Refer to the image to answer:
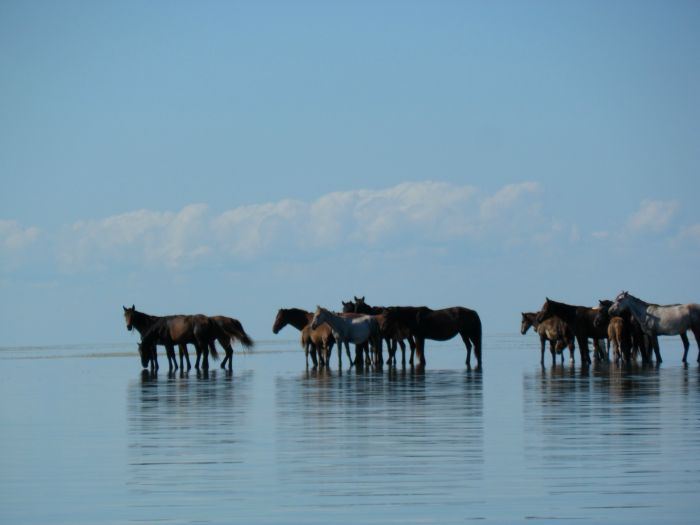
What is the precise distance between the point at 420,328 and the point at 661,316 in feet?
22.7

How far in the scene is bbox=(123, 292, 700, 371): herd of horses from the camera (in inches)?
1513

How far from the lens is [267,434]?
17.1 meters

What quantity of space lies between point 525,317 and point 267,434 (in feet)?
85.4

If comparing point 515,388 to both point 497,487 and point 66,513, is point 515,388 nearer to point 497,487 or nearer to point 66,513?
point 497,487

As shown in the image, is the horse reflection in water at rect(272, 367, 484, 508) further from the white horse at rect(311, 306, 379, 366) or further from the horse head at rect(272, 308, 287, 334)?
the horse head at rect(272, 308, 287, 334)

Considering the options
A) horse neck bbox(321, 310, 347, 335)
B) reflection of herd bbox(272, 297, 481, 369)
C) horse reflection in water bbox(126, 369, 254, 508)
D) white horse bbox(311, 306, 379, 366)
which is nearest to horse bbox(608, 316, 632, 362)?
reflection of herd bbox(272, 297, 481, 369)

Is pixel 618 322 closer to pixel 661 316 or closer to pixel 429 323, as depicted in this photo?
pixel 661 316

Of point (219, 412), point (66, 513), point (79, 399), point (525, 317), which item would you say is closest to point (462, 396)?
point (219, 412)

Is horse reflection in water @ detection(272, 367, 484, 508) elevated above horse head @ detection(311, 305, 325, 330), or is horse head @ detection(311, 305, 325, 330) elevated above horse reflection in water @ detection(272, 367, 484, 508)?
horse head @ detection(311, 305, 325, 330)

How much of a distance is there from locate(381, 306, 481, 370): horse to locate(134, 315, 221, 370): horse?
5.02 m

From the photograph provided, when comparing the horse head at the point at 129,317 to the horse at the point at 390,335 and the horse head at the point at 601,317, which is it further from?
the horse head at the point at 601,317

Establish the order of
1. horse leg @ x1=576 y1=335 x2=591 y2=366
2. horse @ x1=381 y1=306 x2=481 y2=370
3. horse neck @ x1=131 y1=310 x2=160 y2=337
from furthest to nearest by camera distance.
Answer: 1. horse neck @ x1=131 y1=310 x2=160 y2=337
2. horse @ x1=381 y1=306 x2=481 y2=370
3. horse leg @ x1=576 y1=335 x2=591 y2=366

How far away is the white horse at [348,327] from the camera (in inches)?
1505

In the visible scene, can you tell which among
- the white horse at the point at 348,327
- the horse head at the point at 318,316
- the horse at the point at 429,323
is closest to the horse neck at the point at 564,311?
the horse at the point at 429,323
